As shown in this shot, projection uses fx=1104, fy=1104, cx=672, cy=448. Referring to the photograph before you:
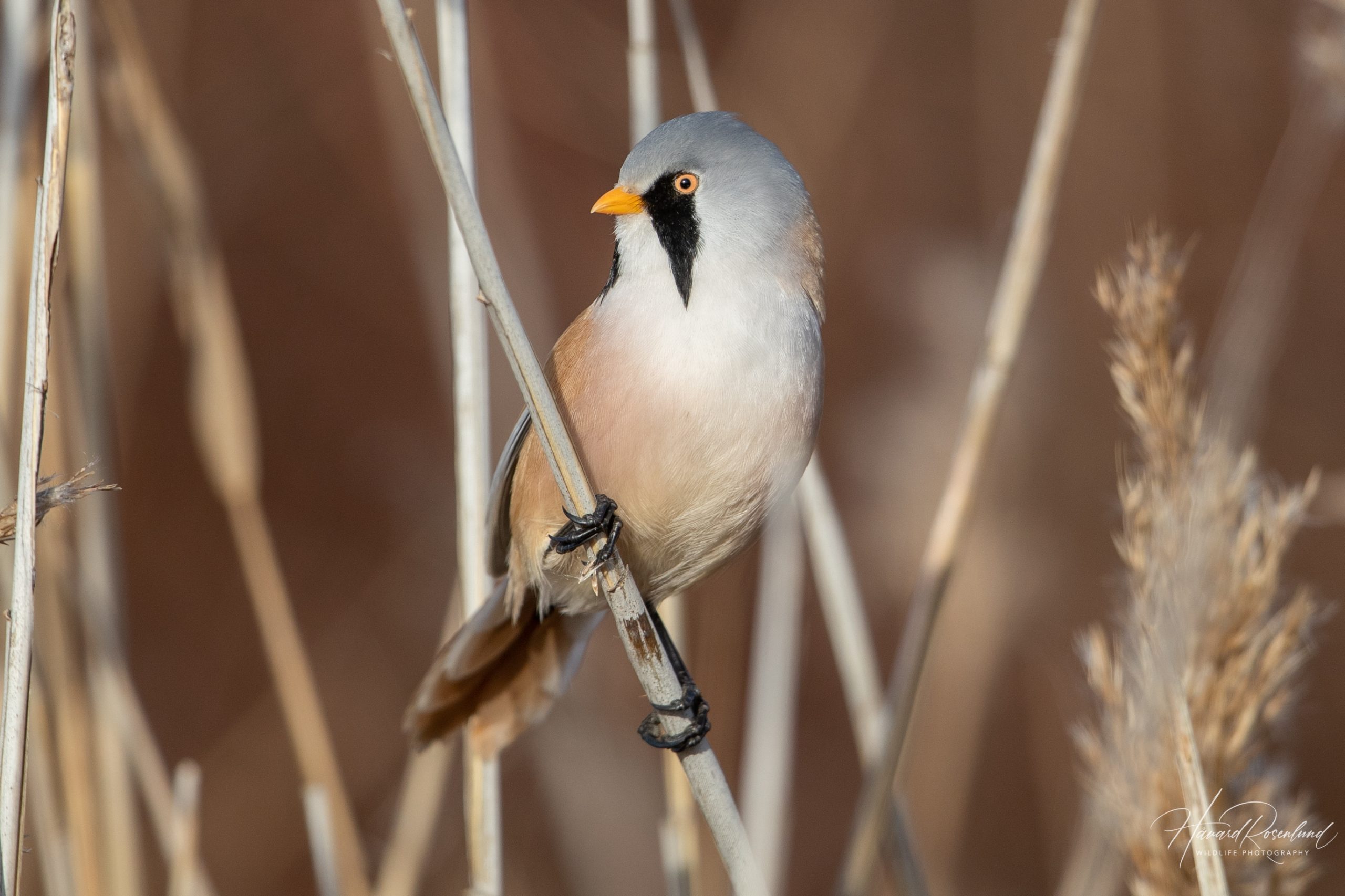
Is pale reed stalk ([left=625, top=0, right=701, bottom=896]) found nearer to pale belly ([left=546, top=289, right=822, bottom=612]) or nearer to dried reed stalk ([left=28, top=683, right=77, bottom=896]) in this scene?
pale belly ([left=546, top=289, right=822, bottom=612])

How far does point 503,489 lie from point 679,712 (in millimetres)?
577

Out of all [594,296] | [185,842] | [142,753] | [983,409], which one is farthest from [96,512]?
[594,296]

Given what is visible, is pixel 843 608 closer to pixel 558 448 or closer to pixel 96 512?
pixel 558 448

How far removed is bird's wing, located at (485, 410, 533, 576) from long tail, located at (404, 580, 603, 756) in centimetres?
9

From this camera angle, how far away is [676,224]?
164 centimetres

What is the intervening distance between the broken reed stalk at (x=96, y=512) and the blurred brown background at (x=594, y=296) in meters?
1.41

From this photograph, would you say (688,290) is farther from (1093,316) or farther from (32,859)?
(1093,316)

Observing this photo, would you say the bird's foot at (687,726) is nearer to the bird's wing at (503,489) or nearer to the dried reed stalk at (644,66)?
the bird's wing at (503,489)

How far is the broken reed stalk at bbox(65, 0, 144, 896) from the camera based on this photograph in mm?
Answer: 1739

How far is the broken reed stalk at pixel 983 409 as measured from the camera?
151 centimetres

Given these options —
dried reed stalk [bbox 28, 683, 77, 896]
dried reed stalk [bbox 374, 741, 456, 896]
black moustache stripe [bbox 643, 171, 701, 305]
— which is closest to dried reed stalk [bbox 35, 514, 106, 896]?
dried reed stalk [bbox 28, 683, 77, 896]

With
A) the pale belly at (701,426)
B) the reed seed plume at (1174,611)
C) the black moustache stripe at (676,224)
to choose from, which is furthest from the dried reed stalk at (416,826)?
the reed seed plume at (1174,611)

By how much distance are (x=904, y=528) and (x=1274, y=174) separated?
222cm

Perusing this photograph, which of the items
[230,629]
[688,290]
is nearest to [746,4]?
[230,629]
